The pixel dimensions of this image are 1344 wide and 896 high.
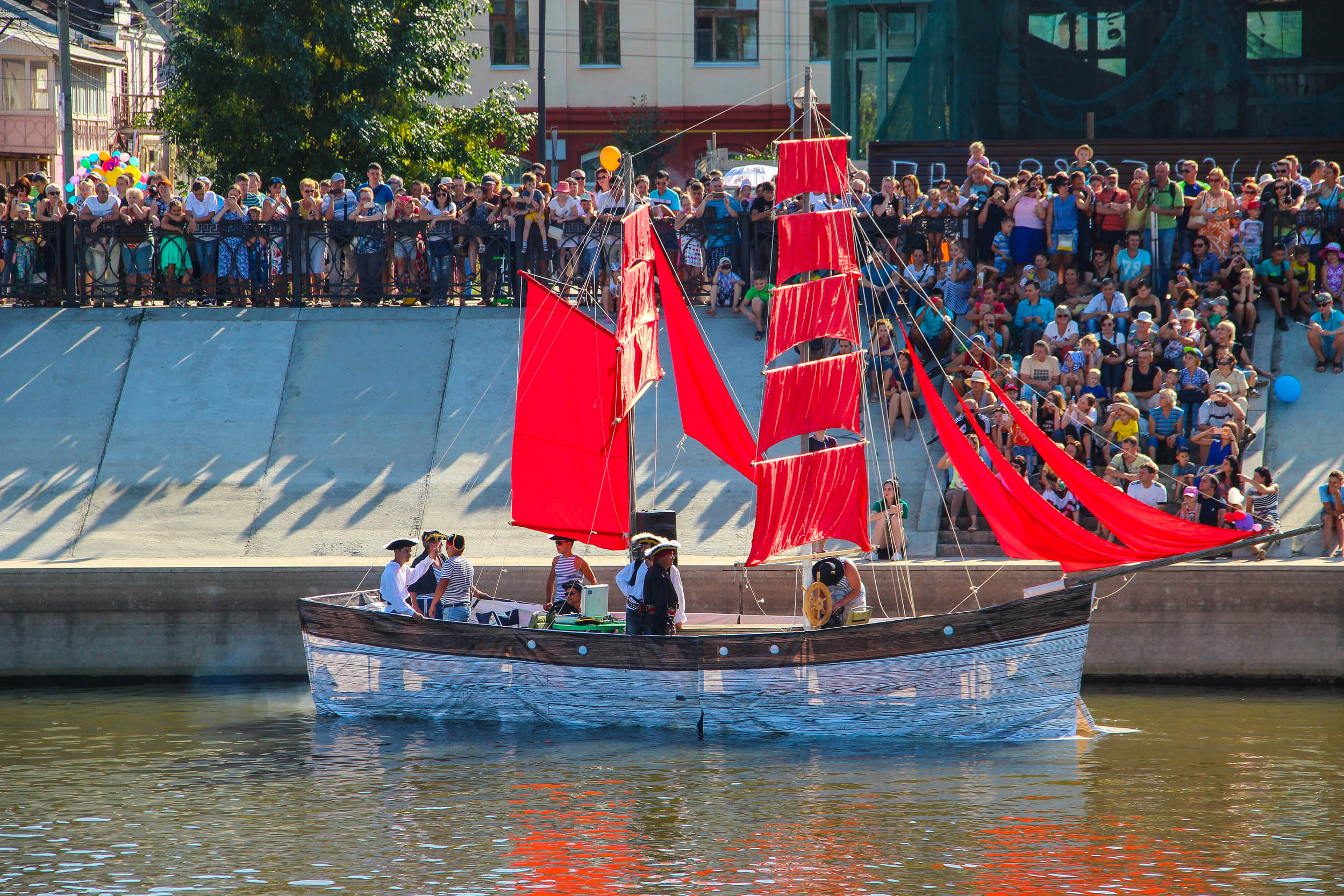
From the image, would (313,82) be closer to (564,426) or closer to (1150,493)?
(564,426)

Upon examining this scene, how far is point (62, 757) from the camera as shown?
1455cm

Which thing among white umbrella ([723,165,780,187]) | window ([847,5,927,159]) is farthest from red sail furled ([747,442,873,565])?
white umbrella ([723,165,780,187])

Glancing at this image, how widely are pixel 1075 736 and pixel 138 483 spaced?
11641 mm

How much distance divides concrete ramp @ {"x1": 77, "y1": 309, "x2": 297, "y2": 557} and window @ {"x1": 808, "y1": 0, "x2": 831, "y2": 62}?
95.7 ft

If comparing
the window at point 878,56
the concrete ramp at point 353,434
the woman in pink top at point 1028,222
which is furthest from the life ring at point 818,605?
the window at point 878,56

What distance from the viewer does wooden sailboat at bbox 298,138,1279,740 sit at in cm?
1482

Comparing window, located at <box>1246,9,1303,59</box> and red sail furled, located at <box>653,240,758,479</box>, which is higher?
window, located at <box>1246,9,1303,59</box>

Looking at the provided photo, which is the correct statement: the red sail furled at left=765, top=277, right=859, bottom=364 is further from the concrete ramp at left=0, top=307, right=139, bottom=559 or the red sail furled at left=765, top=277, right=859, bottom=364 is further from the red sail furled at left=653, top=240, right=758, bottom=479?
the concrete ramp at left=0, top=307, right=139, bottom=559

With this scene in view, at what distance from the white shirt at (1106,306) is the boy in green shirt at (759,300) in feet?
14.1

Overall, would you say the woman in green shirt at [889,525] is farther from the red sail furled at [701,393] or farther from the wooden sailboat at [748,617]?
the red sail furled at [701,393]

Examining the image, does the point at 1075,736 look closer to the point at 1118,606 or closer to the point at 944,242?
the point at 1118,606

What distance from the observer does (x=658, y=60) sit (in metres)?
49.1

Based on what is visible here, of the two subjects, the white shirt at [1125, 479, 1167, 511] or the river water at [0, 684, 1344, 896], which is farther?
the white shirt at [1125, 479, 1167, 511]

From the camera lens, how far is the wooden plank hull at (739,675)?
1473 cm
